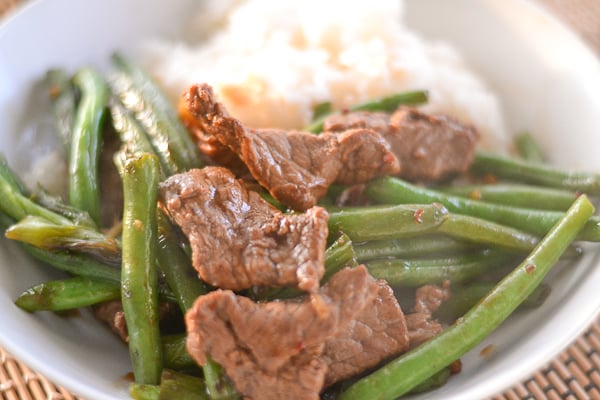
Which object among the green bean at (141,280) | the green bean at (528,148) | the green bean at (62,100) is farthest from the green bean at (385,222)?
the green bean at (62,100)

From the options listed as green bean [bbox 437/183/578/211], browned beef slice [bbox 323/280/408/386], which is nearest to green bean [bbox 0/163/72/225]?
browned beef slice [bbox 323/280/408/386]

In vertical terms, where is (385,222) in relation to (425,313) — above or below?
above

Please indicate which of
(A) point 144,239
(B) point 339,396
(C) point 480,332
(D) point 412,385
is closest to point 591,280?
(C) point 480,332

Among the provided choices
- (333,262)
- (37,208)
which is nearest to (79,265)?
(37,208)

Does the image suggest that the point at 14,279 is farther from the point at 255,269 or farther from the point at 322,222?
the point at 322,222

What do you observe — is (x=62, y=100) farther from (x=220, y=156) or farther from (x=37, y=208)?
(x=220, y=156)

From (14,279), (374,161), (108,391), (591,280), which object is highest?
(374,161)
